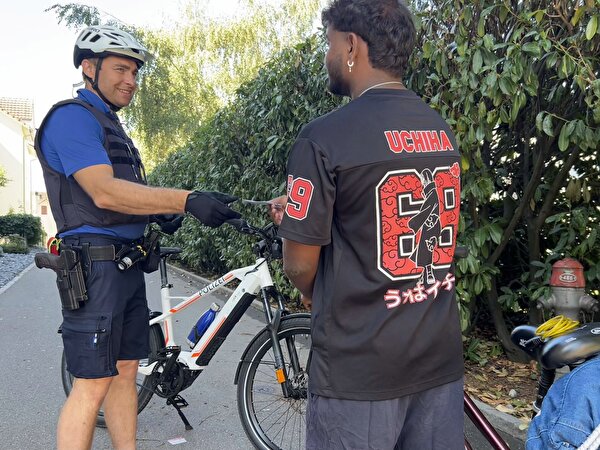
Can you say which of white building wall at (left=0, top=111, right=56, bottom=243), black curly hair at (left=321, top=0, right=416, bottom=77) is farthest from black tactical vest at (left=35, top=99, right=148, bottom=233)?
white building wall at (left=0, top=111, right=56, bottom=243)

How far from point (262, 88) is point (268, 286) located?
3.87 m

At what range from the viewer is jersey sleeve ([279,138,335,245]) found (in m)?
1.47

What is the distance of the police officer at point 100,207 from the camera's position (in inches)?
90.4

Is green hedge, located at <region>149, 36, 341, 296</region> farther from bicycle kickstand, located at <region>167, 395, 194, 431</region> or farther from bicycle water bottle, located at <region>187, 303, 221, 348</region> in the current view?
bicycle kickstand, located at <region>167, 395, 194, 431</region>

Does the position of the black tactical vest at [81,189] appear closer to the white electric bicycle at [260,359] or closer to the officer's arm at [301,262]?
the white electric bicycle at [260,359]

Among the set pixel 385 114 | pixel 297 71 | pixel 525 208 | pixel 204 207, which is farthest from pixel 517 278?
pixel 385 114

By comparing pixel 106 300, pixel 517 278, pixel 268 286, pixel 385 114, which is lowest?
pixel 517 278

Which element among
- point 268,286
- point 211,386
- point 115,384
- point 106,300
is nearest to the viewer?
point 106,300

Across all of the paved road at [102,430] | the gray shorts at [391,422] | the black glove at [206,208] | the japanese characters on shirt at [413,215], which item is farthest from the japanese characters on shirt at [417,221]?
the paved road at [102,430]

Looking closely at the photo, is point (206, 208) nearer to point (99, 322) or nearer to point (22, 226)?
point (99, 322)

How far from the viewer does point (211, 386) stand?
4.62 m

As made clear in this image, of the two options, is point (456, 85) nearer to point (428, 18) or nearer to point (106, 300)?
point (428, 18)

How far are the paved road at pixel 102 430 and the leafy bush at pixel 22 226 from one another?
22252 millimetres

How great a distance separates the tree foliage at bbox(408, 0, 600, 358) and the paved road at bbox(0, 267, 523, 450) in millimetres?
1442
